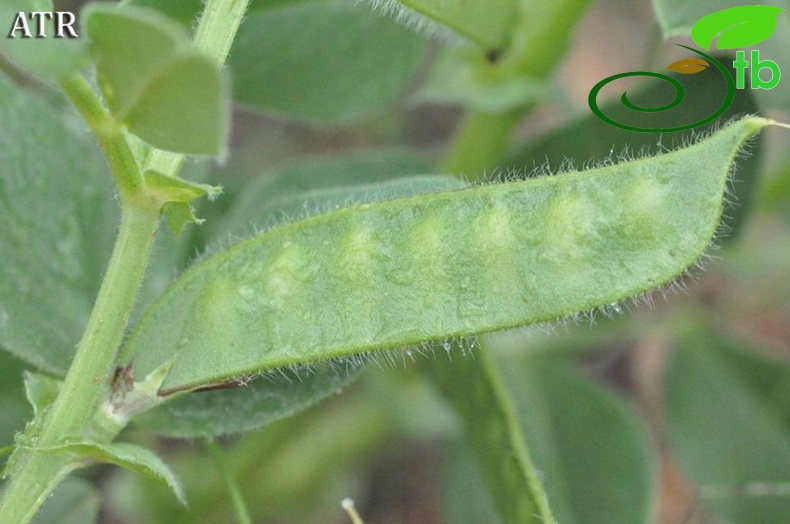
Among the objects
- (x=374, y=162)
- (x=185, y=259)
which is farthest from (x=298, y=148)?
(x=185, y=259)

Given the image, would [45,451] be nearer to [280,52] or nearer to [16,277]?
[16,277]

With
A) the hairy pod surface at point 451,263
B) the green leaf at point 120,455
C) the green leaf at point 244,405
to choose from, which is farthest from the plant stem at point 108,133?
the green leaf at point 244,405

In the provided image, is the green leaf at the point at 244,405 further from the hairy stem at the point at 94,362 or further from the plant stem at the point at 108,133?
the plant stem at the point at 108,133

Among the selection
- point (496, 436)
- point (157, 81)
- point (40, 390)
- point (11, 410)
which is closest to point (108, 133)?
point (157, 81)

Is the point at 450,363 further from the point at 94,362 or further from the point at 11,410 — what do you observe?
the point at 11,410

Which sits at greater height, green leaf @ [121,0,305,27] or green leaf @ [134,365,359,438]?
green leaf @ [121,0,305,27]

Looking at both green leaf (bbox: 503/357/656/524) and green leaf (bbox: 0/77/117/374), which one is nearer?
green leaf (bbox: 0/77/117/374)

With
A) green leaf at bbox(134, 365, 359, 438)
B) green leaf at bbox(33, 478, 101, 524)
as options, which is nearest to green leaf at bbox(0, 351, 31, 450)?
green leaf at bbox(33, 478, 101, 524)
